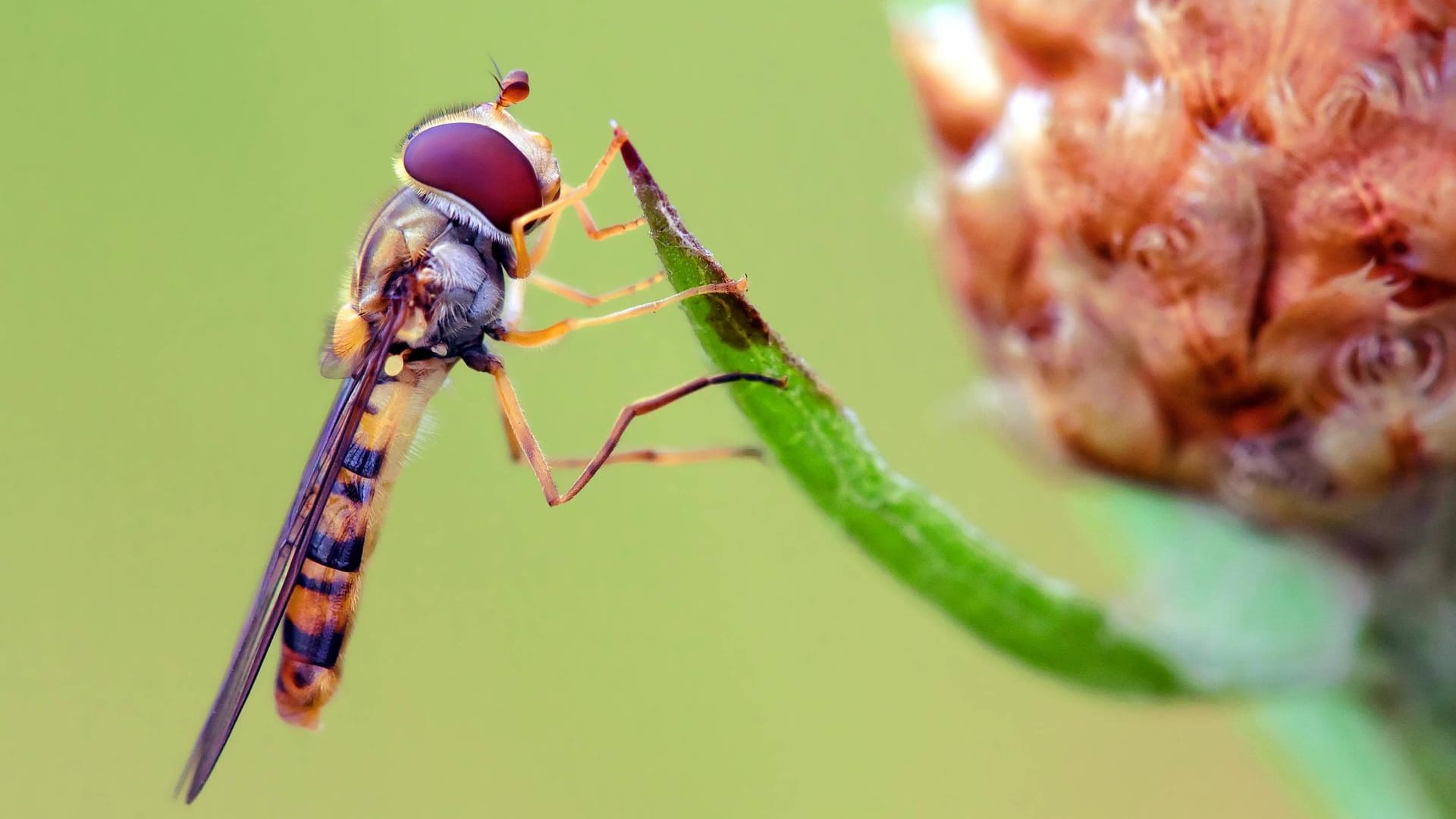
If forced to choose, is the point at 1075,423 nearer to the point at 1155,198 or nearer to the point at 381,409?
the point at 1155,198

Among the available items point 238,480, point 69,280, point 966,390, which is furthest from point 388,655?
point 966,390

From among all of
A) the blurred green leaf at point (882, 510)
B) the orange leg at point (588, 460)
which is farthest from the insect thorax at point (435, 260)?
the blurred green leaf at point (882, 510)

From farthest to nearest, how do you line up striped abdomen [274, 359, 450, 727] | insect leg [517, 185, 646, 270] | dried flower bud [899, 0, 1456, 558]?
1. striped abdomen [274, 359, 450, 727]
2. insect leg [517, 185, 646, 270]
3. dried flower bud [899, 0, 1456, 558]

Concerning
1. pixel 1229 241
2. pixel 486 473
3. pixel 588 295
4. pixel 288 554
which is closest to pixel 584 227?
pixel 588 295

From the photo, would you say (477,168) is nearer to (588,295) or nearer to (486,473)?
(588,295)

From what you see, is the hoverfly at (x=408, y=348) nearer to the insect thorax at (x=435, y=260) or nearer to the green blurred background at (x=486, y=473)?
the insect thorax at (x=435, y=260)

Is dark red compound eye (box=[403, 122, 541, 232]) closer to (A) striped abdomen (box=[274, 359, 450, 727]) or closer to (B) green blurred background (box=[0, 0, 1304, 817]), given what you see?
(A) striped abdomen (box=[274, 359, 450, 727])

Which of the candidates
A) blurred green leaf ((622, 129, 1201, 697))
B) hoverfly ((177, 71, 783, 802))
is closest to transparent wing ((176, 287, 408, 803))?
hoverfly ((177, 71, 783, 802))
